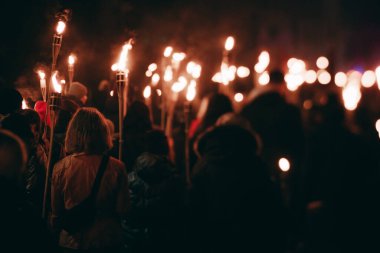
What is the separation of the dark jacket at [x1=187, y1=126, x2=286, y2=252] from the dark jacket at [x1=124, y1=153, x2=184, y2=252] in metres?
1.31

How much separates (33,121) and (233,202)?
2.11m

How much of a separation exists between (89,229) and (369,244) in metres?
2.43

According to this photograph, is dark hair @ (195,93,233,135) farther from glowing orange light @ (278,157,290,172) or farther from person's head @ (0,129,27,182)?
person's head @ (0,129,27,182)

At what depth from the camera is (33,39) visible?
879cm

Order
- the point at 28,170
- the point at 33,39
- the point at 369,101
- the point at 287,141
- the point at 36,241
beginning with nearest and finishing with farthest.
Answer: the point at 36,241
the point at 28,170
the point at 287,141
the point at 33,39
the point at 369,101

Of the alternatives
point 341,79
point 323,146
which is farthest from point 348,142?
point 341,79

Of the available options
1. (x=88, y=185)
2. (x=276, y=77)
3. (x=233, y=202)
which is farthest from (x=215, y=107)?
(x=88, y=185)

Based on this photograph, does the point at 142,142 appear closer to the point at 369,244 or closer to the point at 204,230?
the point at 204,230

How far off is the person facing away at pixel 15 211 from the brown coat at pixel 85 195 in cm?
103

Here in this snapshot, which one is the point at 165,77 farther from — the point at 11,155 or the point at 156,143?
the point at 11,155

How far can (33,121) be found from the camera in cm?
544

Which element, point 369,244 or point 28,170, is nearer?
point 369,244

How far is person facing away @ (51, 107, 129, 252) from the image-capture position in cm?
482

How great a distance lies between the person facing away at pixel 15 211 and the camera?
3367 mm
